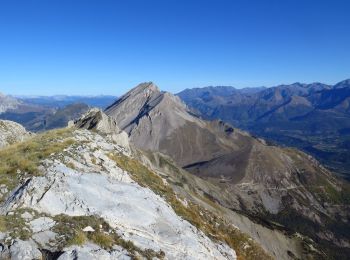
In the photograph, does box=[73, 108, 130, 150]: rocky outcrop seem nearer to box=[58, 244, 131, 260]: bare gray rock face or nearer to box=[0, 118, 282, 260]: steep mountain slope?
box=[0, 118, 282, 260]: steep mountain slope

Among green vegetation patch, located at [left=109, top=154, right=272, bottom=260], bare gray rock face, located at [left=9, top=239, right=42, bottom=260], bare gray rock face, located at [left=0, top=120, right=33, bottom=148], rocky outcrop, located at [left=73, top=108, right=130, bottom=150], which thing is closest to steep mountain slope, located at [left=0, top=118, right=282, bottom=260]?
bare gray rock face, located at [left=9, top=239, right=42, bottom=260]

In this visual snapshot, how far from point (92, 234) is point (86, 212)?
3.29 meters

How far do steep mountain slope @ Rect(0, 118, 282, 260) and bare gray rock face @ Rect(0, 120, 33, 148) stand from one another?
2016 cm

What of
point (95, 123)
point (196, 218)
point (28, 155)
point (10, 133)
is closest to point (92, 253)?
point (28, 155)

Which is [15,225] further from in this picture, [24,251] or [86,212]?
[86,212]

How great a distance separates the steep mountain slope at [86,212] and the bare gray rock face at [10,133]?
794 inches

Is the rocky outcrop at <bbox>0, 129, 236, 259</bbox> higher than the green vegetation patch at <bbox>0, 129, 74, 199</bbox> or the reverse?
the reverse

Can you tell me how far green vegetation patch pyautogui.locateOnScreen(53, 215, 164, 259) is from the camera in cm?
2763

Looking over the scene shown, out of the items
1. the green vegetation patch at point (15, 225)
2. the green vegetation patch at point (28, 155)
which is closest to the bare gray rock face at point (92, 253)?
the green vegetation patch at point (15, 225)

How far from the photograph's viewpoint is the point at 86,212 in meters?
31.9

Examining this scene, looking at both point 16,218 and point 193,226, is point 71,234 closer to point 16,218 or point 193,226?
point 16,218

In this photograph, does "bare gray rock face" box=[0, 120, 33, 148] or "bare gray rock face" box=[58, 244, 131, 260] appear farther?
"bare gray rock face" box=[0, 120, 33, 148]

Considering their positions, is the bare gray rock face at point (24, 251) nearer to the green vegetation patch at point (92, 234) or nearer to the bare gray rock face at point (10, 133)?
the green vegetation patch at point (92, 234)

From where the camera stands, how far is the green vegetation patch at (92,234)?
27.6m
